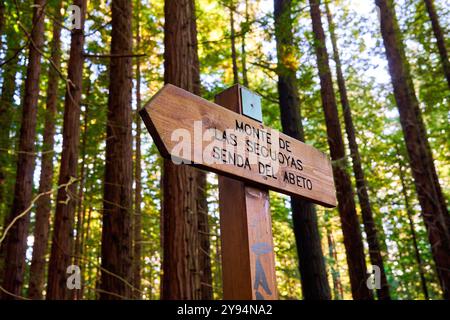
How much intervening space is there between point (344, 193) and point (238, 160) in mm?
8237

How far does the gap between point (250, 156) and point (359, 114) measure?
1394cm

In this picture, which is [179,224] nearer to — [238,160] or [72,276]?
[72,276]

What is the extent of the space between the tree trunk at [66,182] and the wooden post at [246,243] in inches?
132

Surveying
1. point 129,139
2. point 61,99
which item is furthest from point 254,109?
point 61,99

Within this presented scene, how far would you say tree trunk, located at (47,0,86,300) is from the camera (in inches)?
205

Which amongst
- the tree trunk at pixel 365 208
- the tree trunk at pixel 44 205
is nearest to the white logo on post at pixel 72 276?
the tree trunk at pixel 44 205

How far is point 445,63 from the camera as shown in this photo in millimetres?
10273

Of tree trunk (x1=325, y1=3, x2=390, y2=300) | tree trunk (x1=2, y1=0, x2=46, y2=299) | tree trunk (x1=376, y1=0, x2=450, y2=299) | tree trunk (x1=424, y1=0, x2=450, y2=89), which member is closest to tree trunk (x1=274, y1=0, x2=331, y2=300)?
tree trunk (x1=325, y1=3, x2=390, y2=300)

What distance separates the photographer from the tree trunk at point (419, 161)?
844 cm

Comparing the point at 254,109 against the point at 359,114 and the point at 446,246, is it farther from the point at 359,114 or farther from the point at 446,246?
the point at 359,114

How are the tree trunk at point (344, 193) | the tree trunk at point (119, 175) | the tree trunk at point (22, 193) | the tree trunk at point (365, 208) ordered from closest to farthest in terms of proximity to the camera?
the tree trunk at point (119, 175) < the tree trunk at point (22, 193) < the tree trunk at point (344, 193) < the tree trunk at point (365, 208)

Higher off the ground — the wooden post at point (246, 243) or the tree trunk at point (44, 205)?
the tree trunk at point (44, 205)

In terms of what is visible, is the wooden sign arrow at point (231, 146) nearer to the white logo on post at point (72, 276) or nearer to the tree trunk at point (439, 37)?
the white logo on post at point (72, 276)

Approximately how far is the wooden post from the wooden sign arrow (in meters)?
0.10
